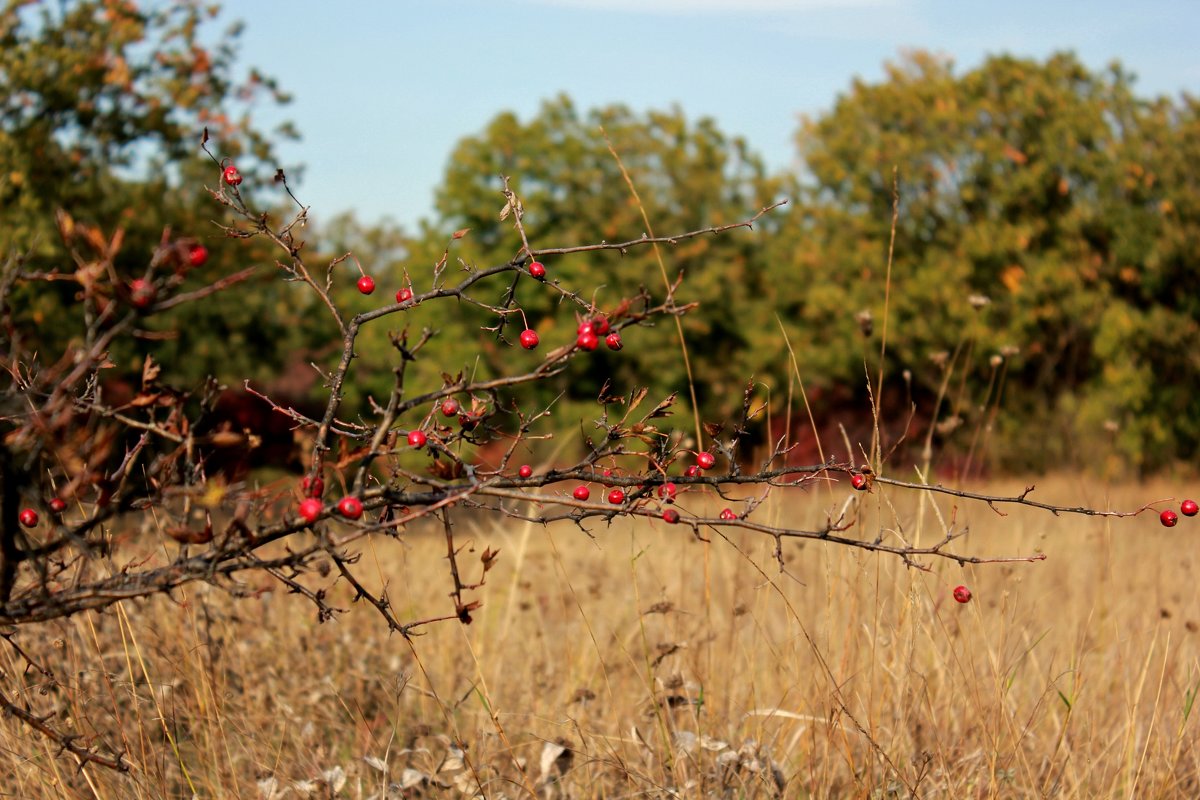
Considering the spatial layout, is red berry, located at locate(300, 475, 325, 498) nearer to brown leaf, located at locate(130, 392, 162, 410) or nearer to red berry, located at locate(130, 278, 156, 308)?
brown leaf, located at locate(130, 392, 162, 410)

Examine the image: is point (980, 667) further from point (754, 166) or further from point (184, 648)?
point (754, 166)

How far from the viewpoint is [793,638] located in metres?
2.89

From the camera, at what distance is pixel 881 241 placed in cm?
2072

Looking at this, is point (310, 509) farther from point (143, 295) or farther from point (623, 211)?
point (623, 211)

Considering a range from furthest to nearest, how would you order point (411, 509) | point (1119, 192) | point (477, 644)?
point (1119, 192) → point (477, 644) → point (411, 509)

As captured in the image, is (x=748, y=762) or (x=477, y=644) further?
(x=477, y=644)

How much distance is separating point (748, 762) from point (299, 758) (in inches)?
51.0

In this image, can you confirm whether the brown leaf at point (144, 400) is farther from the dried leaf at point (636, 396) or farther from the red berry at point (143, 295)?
the dried leaf at point (636, 396)

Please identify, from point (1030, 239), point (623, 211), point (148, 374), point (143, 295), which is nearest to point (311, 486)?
point (148, 374)

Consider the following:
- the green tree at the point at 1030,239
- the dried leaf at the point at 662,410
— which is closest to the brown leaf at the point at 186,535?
the dried leaf at the point at 662,410

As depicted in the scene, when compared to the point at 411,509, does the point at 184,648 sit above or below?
below

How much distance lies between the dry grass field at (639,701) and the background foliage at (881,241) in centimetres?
920

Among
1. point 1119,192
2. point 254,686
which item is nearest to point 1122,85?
point 1119,192

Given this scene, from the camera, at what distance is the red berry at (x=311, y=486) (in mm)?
1613
